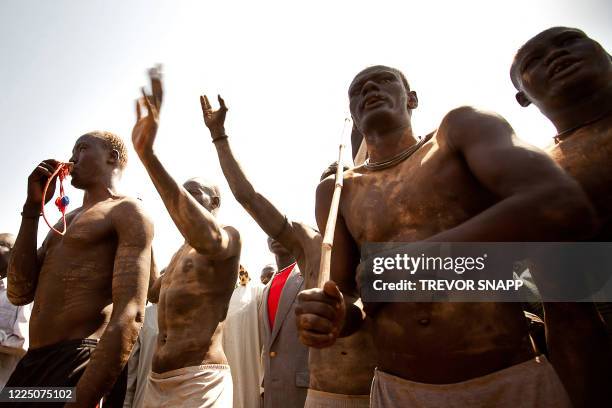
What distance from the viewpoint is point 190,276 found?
11.9 ft

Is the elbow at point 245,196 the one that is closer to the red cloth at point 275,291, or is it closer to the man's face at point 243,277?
the red cloth at point 275,291

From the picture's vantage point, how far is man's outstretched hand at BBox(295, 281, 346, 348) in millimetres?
1441

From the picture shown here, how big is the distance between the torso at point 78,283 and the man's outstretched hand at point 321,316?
6.08 feet

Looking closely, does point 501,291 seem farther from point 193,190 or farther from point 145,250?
point 193,190

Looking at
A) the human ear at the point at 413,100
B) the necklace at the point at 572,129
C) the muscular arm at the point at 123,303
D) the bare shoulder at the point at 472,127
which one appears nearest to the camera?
the bare shoulder at the point at 472,127

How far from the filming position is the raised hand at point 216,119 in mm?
3404

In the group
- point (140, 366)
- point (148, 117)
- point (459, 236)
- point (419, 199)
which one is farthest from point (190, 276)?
point (140, 366)

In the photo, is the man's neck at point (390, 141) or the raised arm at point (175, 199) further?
the raised arm at point (175, 199)

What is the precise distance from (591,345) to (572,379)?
7.3 inches

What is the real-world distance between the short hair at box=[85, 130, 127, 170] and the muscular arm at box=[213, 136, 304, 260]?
0.91m

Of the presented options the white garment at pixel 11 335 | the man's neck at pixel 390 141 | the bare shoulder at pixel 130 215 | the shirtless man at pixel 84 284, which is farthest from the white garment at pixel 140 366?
the man's neck at pixel 390 141

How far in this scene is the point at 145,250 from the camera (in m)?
2.94

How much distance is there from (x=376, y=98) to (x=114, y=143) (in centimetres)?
220

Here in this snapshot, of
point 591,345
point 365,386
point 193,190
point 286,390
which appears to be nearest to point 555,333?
point 591,345
